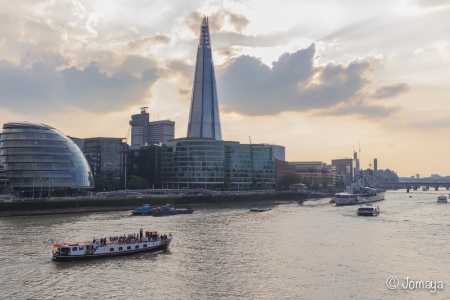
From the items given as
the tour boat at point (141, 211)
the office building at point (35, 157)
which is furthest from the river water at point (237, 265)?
the office building at point (35, 157)

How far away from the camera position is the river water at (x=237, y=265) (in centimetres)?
4122

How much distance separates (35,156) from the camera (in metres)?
128

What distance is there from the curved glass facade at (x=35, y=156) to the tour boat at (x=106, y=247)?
7337cm

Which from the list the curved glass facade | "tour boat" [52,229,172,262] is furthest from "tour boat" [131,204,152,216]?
"tour boat" [52,229,172,262]

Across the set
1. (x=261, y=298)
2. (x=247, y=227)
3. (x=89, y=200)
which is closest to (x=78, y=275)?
(x=261, y=298)

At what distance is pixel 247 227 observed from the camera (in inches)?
3391

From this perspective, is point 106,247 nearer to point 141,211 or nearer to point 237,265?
point 237,265

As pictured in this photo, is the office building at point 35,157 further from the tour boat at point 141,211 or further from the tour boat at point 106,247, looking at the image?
the tour boat at point 106,247

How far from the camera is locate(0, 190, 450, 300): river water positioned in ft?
135

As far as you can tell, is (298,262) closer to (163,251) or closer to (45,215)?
(163,251)

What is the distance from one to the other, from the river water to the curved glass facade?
4804 cm

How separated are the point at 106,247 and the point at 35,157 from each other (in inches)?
3157

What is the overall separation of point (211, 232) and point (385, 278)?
3568cm

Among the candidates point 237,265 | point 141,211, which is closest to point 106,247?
point 237,265
